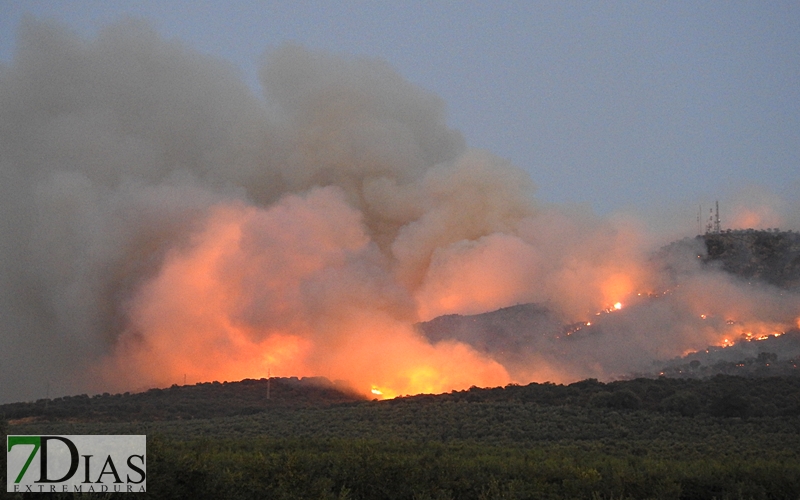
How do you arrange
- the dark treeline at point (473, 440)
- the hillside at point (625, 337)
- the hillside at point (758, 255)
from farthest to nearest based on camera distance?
the hillside at point (758, 255), the hillside at point (625, 337), the dark treeline at point (473, 440)

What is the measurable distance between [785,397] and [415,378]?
21768 mm

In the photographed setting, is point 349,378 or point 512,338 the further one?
point 512,338

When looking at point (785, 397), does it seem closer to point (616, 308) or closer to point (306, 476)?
point (616, 308)

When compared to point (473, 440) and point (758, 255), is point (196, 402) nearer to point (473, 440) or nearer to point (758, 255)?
point (473, 440)

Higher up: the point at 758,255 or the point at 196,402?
the point at 758,255

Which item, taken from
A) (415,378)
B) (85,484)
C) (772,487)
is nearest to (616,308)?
(415,378)

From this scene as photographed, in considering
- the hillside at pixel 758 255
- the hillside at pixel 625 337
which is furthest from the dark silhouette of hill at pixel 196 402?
the hillside at pixel 758 255

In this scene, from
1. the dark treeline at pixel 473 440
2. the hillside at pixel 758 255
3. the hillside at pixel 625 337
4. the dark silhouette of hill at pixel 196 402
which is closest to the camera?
the dark treeline at pixel 473 440

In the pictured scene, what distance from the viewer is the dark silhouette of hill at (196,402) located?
41.5 m

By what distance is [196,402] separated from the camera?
44562 millimetres

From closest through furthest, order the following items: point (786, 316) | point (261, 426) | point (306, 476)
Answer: point (306, 476) → point (261, 426) → point (786, 316)

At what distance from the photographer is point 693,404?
35.1 meters

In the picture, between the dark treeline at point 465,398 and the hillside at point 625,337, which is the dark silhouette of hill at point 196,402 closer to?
the dark treeline at point 465,398

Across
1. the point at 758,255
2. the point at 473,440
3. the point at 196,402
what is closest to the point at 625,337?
the point at 758,255
